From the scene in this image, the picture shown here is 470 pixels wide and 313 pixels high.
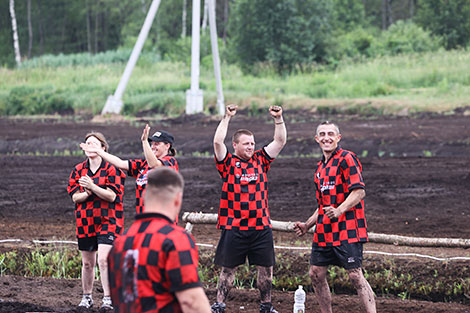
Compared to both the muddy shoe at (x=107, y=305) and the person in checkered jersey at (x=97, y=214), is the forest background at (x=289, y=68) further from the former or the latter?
the muddy shoe at (x=107, y=305)

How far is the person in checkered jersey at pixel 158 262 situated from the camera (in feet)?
11.1

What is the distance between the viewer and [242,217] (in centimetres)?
673

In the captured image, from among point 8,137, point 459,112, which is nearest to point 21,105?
point 8,137

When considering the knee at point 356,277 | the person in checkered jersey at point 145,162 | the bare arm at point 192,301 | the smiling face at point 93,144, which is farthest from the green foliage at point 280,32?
the bare arm at point 192,301

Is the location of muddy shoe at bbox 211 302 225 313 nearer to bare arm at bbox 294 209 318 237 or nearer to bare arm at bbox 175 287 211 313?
bare arm at bbox 294 209 318 237

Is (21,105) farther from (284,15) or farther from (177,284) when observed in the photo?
(177,284)

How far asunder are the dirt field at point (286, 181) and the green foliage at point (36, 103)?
20.2 feet

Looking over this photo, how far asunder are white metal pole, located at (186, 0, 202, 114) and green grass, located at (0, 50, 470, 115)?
5.09ft

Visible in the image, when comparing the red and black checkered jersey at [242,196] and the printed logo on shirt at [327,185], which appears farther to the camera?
the red and black checkered jersey at [242,196]

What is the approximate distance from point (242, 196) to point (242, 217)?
0.21 meters

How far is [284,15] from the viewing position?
40.9 meters

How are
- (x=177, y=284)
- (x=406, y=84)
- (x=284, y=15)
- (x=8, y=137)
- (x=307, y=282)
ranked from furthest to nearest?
(x=284, y=15)
(x=406, y=84)
(x=8, y=137)
(x=307, y=282)
(x=177, y=284)

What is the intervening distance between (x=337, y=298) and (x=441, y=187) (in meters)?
7.11

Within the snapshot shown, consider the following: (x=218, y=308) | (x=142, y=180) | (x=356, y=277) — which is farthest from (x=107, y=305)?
(x=356, y=277)
